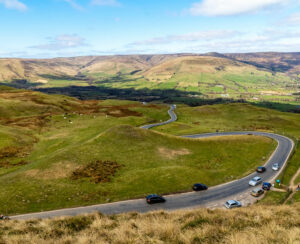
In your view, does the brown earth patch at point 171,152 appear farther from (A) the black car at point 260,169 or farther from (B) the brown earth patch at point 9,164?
(B) the brown earth patch at point 9,164

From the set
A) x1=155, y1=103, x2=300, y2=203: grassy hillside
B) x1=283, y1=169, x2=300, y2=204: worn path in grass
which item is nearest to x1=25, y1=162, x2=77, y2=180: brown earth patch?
x1=283, y1=169, x2=300, y2=204: worn path in grass

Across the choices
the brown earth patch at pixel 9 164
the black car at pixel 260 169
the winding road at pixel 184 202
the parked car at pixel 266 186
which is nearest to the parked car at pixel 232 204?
the winding road at pixel 184 202

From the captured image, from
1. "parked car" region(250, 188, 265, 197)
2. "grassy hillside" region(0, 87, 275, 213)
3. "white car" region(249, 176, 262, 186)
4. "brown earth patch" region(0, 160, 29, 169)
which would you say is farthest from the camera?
"brown earth patch" region(0, 160, 29, 169)

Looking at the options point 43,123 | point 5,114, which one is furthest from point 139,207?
point 5,114

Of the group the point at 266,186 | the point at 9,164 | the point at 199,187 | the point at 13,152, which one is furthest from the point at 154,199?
the point at 13,152

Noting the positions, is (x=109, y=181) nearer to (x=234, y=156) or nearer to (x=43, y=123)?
(x=234, y=156)

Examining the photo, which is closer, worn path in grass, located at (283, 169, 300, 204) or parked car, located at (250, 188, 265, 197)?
worn path in grass, located at (283, 169, 300, 204)

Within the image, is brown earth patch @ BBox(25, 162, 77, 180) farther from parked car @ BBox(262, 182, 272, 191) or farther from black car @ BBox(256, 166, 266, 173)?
black car @ BBox(256, 166, 266, 173)
